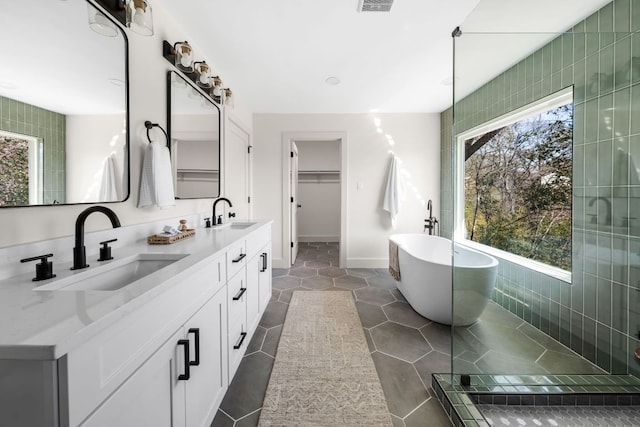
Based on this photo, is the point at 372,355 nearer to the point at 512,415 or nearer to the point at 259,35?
the point at 512,415

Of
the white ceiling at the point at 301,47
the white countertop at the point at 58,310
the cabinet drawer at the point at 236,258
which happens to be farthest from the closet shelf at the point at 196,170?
the white countertop at the point at 58,310

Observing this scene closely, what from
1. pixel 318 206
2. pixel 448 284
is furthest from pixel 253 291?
pixel 318 206

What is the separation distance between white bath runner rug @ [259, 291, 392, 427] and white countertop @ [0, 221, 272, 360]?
39.1 inches

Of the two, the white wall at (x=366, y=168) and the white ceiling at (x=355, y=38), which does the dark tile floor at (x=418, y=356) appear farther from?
the white ceiling at (x=355, y=38)

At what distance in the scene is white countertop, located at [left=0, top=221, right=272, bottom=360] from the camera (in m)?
0.47

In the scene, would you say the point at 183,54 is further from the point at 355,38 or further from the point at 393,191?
the point at 393,191

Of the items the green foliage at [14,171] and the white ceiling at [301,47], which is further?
the white ceiling at [301,47]

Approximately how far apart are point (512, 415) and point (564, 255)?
1.08m

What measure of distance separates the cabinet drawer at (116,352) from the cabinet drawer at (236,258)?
0.45m

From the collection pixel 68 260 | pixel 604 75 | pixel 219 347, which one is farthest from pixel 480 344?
pixel 68 260

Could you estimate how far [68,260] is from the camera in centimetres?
109

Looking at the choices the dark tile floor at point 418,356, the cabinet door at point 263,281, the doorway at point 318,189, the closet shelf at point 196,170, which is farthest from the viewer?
the doorway at point 318,189

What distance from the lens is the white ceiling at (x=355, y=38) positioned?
1.73 m

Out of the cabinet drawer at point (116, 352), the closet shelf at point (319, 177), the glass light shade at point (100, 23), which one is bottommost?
the cabinet drawer at point (116, 352)
